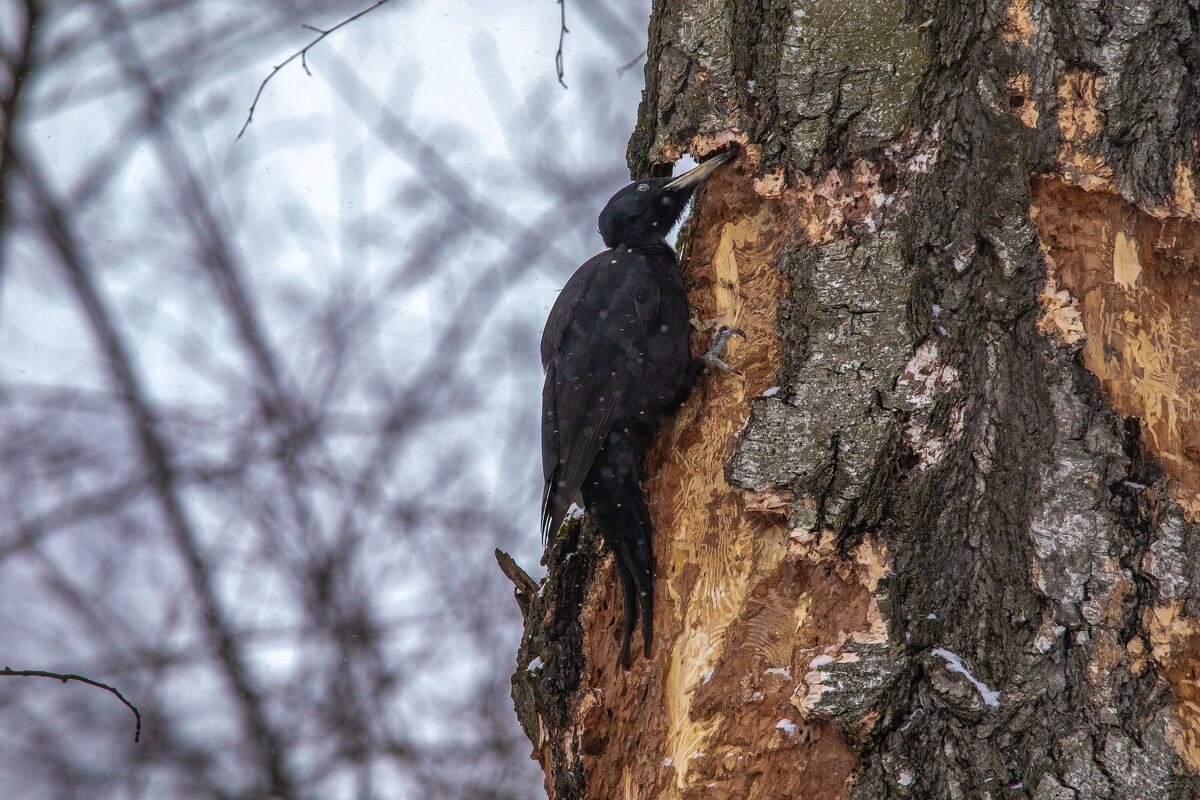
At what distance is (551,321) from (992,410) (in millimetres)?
1695

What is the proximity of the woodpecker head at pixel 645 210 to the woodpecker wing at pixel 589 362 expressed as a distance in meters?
0.10

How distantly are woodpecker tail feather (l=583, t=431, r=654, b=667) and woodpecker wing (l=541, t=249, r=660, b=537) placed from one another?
0.26 feet

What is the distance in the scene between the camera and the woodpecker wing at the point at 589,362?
9.13 feet

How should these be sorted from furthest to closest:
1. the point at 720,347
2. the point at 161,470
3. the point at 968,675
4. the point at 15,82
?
1. the point at 161,470
2. the point at 15,82
3. the point at 720,347
4. the point at 968,675

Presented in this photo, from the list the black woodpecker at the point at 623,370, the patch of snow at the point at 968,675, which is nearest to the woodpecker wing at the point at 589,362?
the black woodpecker at the point at 623,370

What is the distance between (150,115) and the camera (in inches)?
227

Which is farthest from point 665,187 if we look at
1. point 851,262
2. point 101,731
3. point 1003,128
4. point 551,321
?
point 101,731

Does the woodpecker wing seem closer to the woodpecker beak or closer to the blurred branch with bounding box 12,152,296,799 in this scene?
the woodpecker beak

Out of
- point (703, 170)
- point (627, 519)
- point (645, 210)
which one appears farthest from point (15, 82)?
point (627, 519)

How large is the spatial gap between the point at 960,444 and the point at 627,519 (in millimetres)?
898

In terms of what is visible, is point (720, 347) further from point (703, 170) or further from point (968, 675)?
point (968, 675)

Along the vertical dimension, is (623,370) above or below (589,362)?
below

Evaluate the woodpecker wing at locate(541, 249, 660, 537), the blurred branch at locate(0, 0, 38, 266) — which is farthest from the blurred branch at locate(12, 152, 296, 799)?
the woodpecker wing at locate(541, 249, 660, 537)

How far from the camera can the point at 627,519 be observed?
8.03 ft
